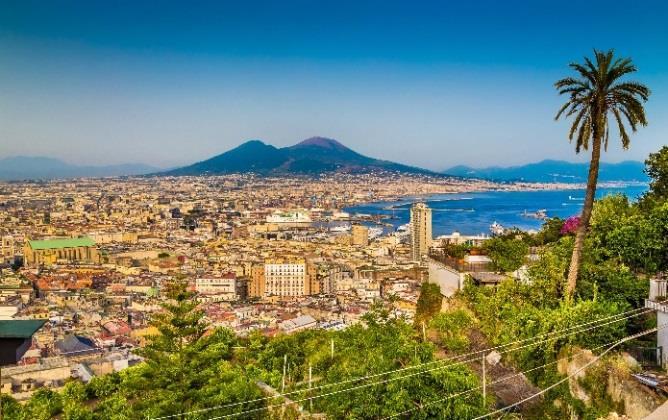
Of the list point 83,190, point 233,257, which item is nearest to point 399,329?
point 233,257

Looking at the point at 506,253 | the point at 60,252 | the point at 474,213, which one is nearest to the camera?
the point at 506,253

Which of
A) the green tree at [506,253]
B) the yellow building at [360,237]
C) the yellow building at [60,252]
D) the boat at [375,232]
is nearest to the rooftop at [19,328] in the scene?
the green tree at [506,253]

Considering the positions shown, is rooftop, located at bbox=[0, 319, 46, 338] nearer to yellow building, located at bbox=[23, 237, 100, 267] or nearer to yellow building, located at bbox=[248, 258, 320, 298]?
yellow building, located at bbox=[248, 258, 320, 298]

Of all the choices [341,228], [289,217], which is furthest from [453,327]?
[289,217]

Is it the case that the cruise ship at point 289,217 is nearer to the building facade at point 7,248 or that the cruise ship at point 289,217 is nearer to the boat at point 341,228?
the boat at point 341,228

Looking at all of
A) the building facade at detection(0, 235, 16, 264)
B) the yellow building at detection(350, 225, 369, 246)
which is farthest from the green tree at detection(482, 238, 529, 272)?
the yellow building at detection(350, 225, 369, 246)

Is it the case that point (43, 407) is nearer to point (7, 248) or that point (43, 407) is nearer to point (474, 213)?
point (7, 248)
